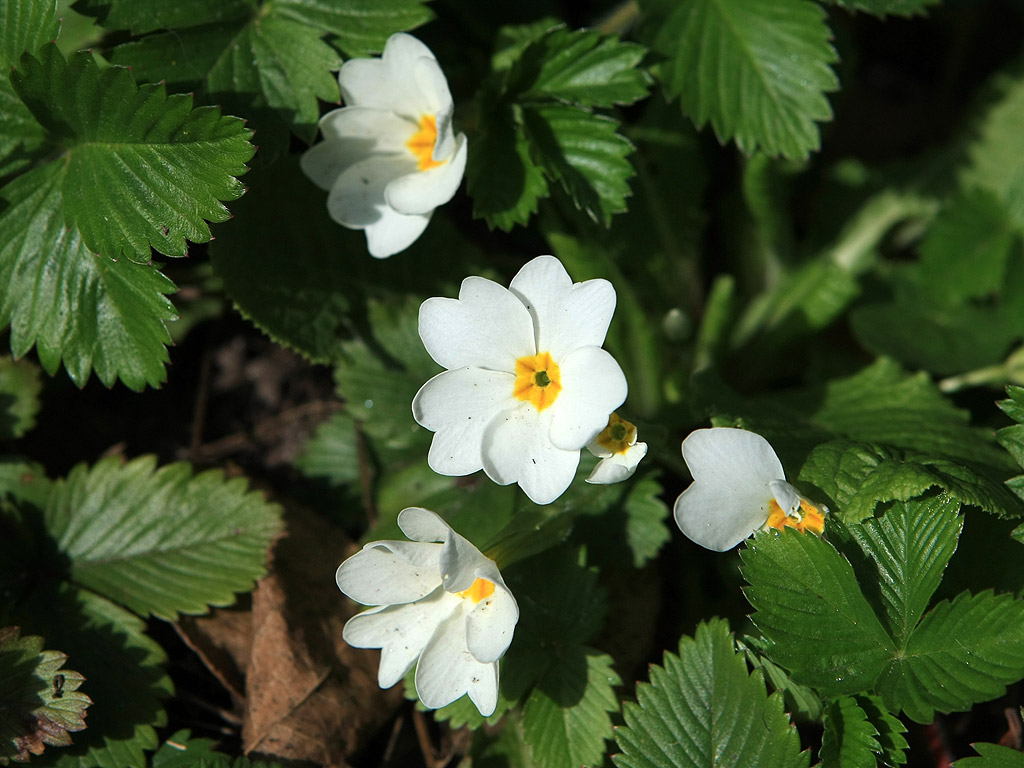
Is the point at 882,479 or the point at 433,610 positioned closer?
the point at 882,479

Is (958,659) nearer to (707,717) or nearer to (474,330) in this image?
(707,717)

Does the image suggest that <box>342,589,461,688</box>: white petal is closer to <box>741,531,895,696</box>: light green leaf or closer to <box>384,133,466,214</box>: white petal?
<box>741,531,895,696</box>: light green leaf

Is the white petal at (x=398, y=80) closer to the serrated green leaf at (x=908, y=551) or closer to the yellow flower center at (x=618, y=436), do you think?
the yellow flower center at (x=618, y=436)

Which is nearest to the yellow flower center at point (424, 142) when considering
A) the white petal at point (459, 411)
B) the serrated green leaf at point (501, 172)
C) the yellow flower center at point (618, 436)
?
the serrated green leaf at point (501, 172)

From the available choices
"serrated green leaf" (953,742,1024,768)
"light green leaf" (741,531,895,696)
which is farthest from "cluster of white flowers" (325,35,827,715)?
"serrated green leaf" (953,742,1024,768)

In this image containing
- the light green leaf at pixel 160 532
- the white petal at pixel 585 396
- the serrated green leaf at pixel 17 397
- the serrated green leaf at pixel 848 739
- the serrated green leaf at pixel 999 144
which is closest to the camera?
the white petal at pixel 585 396

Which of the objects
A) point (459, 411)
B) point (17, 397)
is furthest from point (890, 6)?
point (17, 397)
